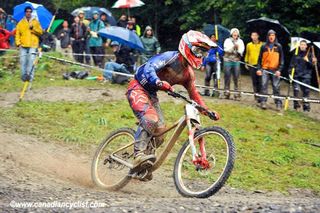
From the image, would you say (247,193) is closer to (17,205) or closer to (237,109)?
(17,205)

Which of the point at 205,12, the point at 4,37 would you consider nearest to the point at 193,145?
the point at 4,37

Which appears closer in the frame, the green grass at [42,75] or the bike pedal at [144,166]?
the bike pedal at [144,166]

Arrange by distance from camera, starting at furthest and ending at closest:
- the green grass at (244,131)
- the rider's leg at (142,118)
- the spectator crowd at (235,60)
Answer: the spectator crowd at (235,60)
the green grass at (244,131)
the rider's leg at (142,118)

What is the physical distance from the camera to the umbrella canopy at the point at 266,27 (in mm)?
19672

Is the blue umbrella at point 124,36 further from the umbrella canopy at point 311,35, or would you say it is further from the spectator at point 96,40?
the umbrella canopy at point 311,35

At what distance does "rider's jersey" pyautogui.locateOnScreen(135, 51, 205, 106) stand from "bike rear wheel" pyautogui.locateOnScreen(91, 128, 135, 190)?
0.87m

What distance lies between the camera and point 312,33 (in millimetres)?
21188

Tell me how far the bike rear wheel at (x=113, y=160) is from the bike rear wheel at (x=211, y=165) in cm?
93

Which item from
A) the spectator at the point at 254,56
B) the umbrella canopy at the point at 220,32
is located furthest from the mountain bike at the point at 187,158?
the umbrella canopy at the point at 220,32

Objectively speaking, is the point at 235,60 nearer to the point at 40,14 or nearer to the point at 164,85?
the point at 40,14

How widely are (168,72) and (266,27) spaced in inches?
475

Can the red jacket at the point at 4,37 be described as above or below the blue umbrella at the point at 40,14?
below

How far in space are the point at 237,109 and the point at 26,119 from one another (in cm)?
552

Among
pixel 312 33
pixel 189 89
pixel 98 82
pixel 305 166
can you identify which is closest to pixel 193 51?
pixel 189 89
